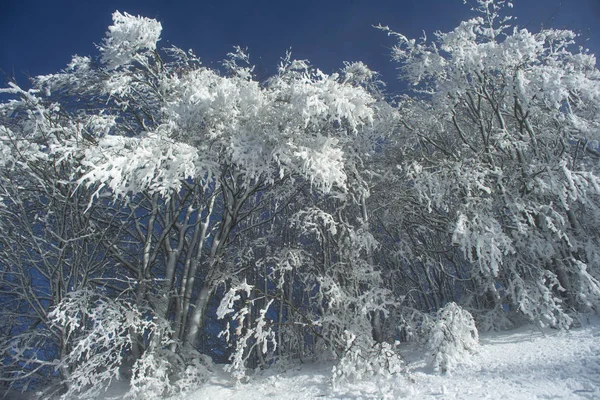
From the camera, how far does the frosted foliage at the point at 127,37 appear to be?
6.34m

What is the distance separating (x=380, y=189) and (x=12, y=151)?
702 centimetres

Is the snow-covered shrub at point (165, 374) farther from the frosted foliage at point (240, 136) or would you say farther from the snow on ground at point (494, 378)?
the frosted foliage at point (240, 136)

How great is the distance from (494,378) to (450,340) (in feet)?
2.62

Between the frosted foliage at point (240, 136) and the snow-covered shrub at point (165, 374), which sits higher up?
the frosted foliage at point (240, 136)

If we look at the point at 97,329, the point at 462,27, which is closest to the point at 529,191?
the point at 462,27

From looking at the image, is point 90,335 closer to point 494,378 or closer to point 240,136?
point 240,136

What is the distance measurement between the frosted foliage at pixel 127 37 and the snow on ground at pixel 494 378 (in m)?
6.26

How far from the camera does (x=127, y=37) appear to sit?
648 cm

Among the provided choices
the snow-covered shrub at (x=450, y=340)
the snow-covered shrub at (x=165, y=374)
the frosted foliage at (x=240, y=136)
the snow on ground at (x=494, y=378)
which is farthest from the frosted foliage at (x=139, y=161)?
the snow-covered shrub at (x=450, y=340)

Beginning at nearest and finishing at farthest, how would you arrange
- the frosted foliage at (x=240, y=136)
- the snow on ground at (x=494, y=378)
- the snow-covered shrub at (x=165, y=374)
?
the snow on ground at (x=494, y=378) < the frosted foliage at (x=240, y=136) < the snow-covered shrub at (x=165, y=374)

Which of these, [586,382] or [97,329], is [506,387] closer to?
[586,382]

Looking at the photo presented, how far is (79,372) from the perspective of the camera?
210 inches

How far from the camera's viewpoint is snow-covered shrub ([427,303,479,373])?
15.7ft

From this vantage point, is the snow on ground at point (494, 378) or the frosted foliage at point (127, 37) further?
the frosted foliage at point (127, 37)
